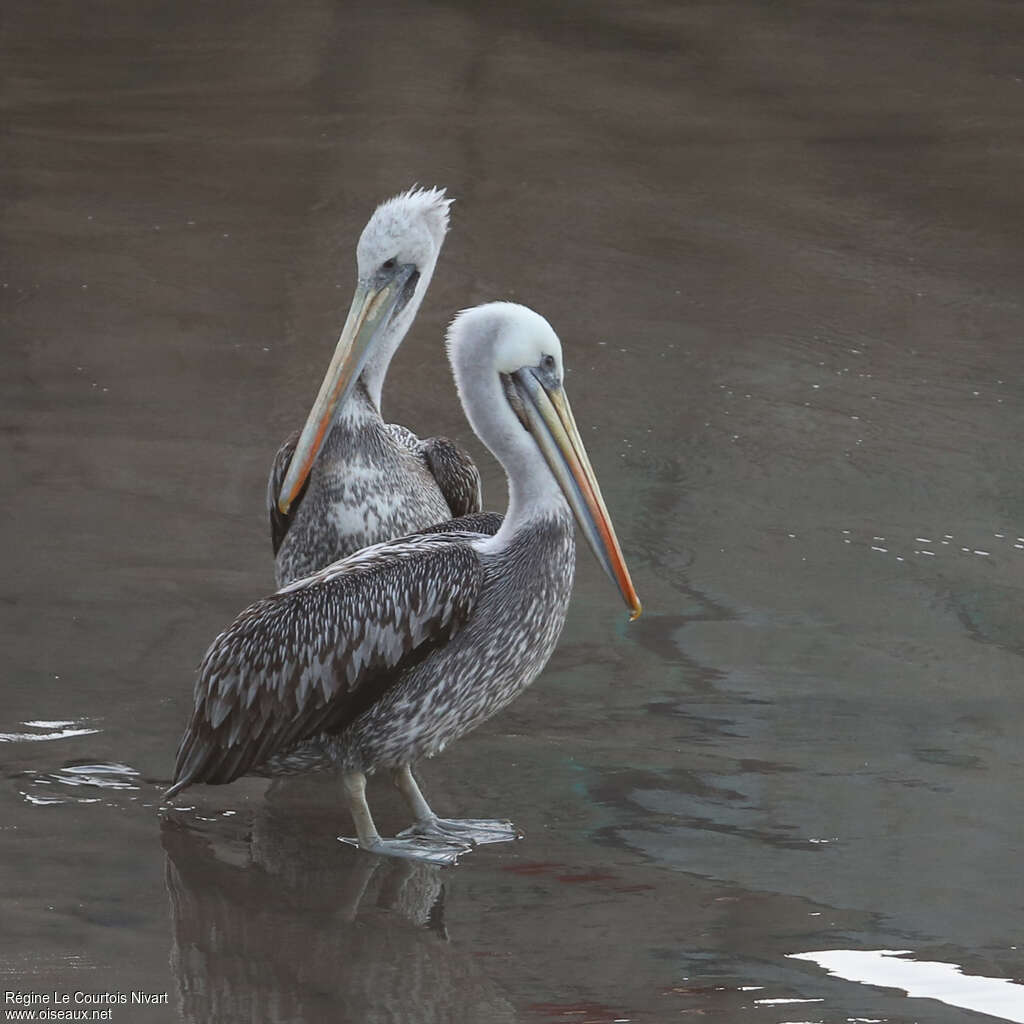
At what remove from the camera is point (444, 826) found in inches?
152

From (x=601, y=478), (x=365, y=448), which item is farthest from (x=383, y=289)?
(x=601, y=478)

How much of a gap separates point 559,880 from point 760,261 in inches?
185

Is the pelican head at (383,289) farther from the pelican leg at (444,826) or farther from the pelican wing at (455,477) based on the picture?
the pelican leg at (444,826)

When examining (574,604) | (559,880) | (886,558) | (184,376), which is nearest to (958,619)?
(886,558)

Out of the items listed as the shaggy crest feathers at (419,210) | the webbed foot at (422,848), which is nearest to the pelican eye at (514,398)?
the shaggy crest feathers at (419,210)

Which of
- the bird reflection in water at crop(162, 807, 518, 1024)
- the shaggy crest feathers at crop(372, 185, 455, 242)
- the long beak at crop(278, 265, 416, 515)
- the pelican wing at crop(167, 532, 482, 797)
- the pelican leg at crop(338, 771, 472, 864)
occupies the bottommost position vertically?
the bird reflection in water at crop(162, 807, 518, 1024)

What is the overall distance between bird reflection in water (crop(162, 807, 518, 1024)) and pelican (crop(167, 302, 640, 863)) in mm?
119

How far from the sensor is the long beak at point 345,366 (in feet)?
14.2

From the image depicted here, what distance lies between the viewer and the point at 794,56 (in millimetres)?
11016

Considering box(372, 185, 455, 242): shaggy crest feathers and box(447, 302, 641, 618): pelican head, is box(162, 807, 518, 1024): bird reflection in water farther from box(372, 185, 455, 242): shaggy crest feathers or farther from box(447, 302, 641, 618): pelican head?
box(372, 185, 455, 242): shaggy crest feathers

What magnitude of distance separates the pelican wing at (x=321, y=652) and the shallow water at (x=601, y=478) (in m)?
0.23

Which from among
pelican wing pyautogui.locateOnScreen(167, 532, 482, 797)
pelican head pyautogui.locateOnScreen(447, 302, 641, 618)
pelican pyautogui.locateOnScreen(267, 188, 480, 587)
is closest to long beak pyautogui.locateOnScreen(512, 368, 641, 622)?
pelican head pyautogui.locateOnScreen(447, 302, 641, 618)

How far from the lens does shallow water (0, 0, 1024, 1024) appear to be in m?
3.44

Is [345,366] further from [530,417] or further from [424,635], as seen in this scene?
[424,635]
